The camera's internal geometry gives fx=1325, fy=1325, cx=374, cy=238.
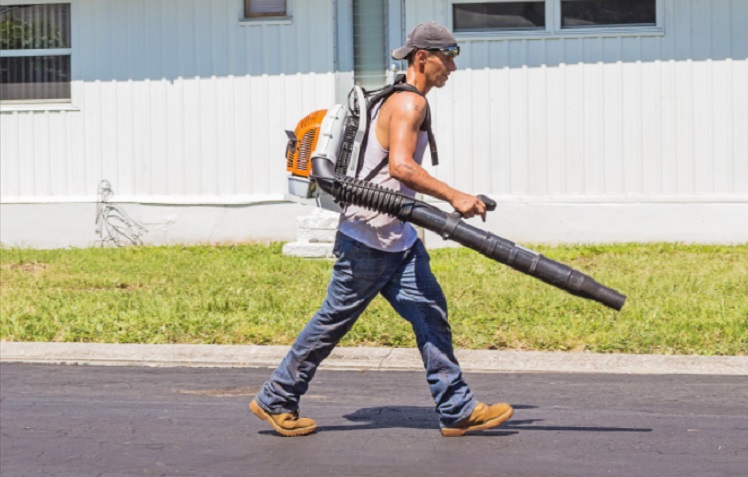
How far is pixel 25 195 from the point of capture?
50.7 feet

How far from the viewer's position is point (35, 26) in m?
15.6

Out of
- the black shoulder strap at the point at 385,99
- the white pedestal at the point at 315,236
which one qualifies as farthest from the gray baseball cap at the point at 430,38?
the white pedestal at the point at 315,236

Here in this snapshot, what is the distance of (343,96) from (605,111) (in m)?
2.94

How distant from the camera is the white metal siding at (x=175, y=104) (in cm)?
1496

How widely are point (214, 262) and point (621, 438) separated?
24.5 feet

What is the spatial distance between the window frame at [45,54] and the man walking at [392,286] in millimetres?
9603

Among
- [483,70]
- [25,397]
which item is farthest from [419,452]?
[483,70]

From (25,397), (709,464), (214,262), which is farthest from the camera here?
(214,262)

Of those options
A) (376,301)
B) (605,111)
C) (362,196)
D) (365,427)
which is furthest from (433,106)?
(362,196)

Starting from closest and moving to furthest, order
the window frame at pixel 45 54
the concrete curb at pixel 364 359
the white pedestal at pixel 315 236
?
1. the concrete curb at pixel 364 359
2. the white pedestal at pixel 315 236
3. the window frame at pixel 45 54

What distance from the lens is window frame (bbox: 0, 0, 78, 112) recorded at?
50.7 ft

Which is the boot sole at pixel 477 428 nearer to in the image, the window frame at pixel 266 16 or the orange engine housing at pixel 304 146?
the orange engine housing at pixel 304 146

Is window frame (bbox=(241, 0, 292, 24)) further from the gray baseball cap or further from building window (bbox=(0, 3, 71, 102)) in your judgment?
the gray baseball cap

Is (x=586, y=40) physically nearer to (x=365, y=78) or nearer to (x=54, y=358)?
(x=365, y=78)
